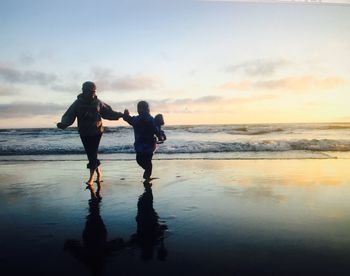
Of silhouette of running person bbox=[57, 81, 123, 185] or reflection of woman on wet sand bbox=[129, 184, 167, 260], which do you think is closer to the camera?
reflection of woman on wet sand bbox=[129, 184, 167, 260]

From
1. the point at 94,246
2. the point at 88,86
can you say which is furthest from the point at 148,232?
the point at 88,86

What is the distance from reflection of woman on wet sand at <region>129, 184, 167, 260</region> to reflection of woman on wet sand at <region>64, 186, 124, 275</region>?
0.69 feet

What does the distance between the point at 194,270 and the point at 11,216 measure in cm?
300

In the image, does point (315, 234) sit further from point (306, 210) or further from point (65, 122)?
point (65, 122)

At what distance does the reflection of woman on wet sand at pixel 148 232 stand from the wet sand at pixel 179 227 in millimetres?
10

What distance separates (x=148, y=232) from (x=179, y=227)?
1.25 feet

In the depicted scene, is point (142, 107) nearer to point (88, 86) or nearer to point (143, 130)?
point (143, 130)

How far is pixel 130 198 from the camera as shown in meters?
5.77

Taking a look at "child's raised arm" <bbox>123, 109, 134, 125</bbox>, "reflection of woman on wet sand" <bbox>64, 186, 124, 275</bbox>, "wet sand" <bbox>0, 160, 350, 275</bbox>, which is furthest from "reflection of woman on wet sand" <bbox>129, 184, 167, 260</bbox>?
"child's raised arm" <bbox>123, 109, 134, 125</bbox>

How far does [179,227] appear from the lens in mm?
3945

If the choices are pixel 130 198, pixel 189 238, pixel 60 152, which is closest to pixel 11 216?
pixel 130 198

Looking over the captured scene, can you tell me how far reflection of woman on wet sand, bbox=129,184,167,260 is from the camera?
3143 millimetres

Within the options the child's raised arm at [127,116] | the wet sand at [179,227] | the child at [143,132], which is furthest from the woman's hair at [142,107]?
the wet sand at [179,227]

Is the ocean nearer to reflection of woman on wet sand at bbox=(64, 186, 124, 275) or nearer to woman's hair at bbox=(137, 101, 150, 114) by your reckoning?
woman's hair at bbox=(137, 101, 150, 114)
